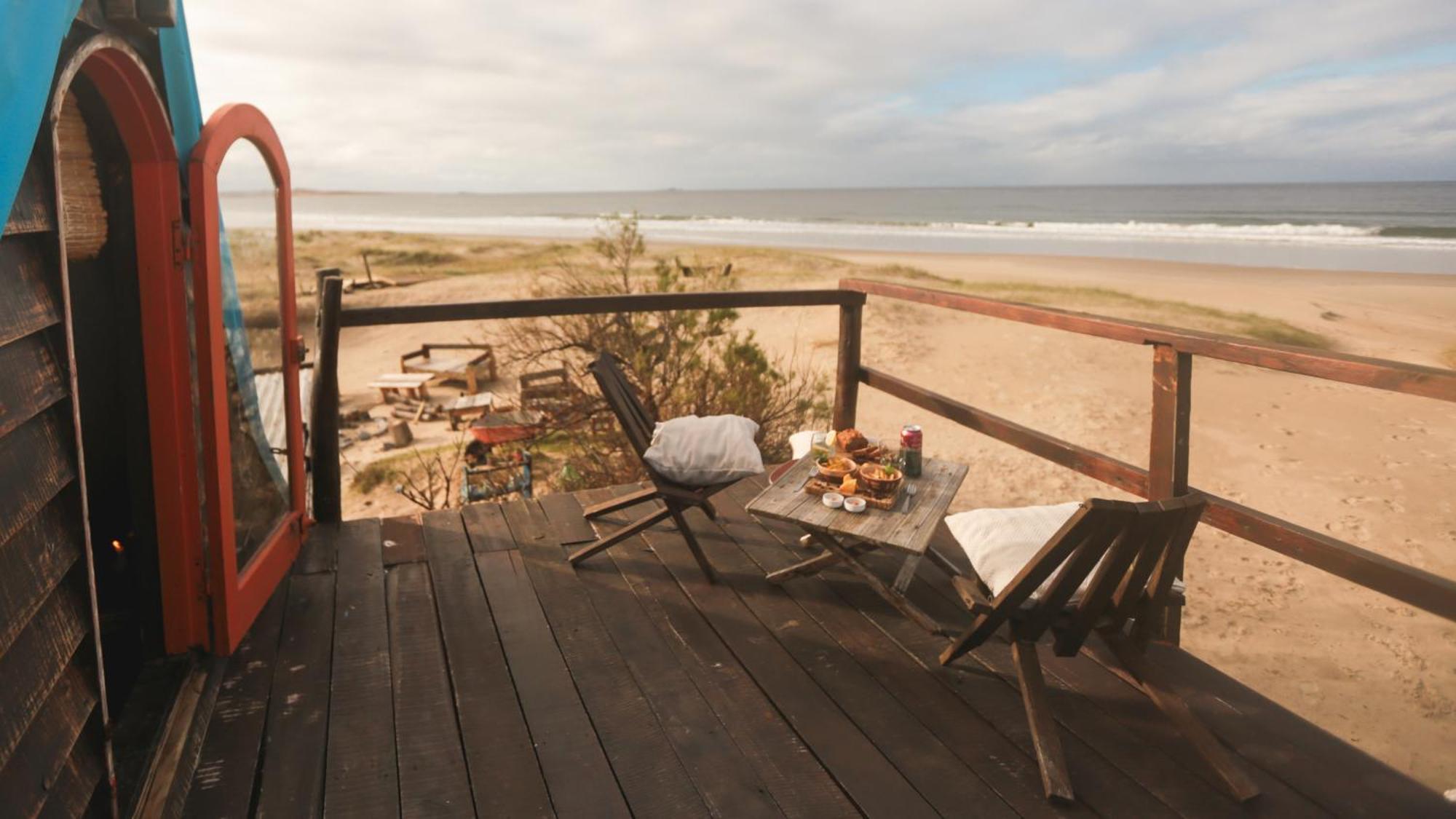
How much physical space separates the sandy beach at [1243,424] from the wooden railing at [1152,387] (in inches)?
124

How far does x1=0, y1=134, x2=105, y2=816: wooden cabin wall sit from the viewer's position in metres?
1.24

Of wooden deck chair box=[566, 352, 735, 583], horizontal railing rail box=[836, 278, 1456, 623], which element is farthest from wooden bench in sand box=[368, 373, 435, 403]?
horizontal railing rail box=[836, 278, 1456, 623]

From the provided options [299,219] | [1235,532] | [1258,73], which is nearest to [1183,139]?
[1258,73]

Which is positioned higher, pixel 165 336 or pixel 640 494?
pixel 165 336

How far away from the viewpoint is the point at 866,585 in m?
3.05

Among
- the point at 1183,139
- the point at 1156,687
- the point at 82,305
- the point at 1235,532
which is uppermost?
the point at 1183,139

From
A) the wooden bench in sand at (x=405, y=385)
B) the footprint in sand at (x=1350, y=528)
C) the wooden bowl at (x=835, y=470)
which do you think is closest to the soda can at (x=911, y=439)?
the wooden bowl at (x=835, y=470)

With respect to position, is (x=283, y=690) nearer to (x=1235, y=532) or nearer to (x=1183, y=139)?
(x=1235, y=532)

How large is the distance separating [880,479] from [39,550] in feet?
7.27

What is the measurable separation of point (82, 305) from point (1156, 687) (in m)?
3.03

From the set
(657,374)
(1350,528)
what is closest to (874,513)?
(657,374)

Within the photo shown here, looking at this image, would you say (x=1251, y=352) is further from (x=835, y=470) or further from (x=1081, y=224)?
(x=1081, y=224)

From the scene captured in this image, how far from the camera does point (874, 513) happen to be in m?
2.70

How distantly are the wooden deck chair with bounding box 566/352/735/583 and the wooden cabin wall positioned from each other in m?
1.75
